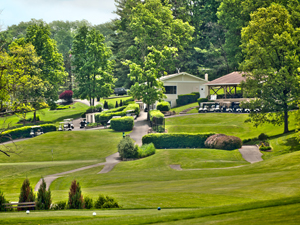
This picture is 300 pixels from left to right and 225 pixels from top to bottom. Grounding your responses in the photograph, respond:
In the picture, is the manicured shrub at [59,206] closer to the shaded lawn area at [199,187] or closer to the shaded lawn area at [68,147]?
the shaded lawn area at [199,187]

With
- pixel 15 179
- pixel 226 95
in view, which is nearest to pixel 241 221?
pixel 15 179

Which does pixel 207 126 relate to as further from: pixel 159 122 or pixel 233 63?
pixel 233 63

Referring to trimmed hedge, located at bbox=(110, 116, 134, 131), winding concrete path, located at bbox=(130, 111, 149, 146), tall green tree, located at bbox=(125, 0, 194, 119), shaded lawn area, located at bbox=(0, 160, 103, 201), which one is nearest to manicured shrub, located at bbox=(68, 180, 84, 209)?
shaded lawn area, located at bbox=(0, 160, 103, 201)

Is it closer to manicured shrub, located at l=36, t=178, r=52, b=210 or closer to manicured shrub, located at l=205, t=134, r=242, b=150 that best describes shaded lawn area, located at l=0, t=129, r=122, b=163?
manicured shrub, located at l=205, t=134, r=242, b=150

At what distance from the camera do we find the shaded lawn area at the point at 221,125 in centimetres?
4425

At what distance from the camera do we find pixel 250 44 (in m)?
39.6

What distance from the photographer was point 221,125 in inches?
1879

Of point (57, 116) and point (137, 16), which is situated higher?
point (137, 16)

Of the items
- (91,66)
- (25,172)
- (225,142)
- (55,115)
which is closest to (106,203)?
(25,172)

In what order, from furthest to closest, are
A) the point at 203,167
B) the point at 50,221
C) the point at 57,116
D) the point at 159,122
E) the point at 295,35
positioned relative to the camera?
the point at 57,116, the point at 159,122, the point at 295,35, the point at 203,167, the point at 50,221

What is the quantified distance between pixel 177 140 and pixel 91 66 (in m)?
39.2

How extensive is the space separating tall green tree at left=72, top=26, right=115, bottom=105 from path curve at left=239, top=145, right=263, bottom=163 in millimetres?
42733

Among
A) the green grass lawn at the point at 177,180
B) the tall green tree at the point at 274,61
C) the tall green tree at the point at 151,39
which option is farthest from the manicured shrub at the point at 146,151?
the tall green tree at the point at 151,39

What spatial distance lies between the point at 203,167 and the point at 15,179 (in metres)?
15.4
